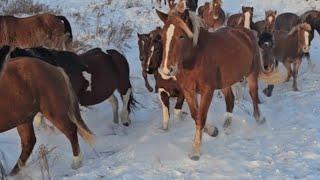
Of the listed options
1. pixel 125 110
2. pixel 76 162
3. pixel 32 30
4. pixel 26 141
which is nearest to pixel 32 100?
pixel 26 141

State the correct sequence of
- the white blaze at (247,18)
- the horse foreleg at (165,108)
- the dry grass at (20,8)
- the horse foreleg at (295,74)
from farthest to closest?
the dry grass at (20,8) → the white blaze at (247,18) → the horse foreleg at (295,74) → the horse foreleg at (165,108)

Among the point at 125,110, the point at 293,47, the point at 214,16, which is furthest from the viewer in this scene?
the point at 214,16

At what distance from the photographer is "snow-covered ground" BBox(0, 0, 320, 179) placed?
625 cm

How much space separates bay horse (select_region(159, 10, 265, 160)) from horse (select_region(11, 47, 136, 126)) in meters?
1.92

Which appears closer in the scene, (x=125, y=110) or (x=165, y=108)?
(x=165, y=108)

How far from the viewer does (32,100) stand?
6.35 metres

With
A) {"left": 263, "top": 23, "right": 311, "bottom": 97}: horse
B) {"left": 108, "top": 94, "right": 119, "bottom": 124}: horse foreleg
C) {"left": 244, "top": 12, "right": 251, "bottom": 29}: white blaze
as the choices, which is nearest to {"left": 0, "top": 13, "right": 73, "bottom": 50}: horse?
{"left": 108, "top": 94, "right": 119, "bottom": 124}: horse foreleg

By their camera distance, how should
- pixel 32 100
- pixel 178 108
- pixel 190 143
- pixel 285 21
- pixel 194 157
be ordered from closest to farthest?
1. pixel 32 100
2. pixel 194 157
3. pixel 190 143
4. pixel 178 108
5. pixel 285 21

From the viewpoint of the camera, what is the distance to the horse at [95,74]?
8.13 m

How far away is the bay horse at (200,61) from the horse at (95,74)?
192 centimetres

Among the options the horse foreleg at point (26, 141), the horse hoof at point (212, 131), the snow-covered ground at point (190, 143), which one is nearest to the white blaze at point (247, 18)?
the snow-covered ground at point (190, 143)

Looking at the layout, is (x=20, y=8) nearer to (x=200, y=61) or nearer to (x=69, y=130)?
(x=69, y=130)

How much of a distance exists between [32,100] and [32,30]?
21.1 ft

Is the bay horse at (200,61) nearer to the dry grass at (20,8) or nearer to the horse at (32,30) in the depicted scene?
the horse at (32,30)
